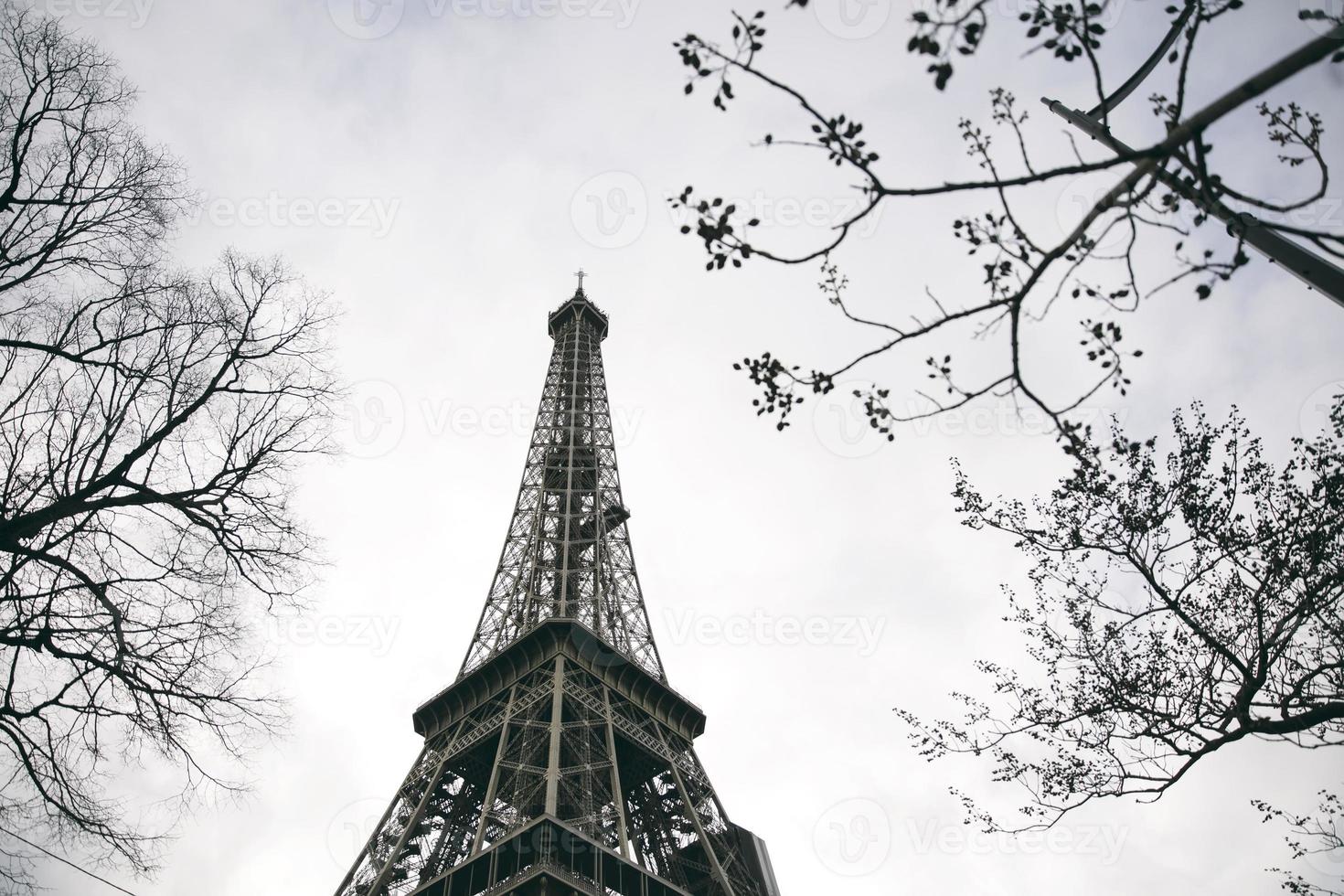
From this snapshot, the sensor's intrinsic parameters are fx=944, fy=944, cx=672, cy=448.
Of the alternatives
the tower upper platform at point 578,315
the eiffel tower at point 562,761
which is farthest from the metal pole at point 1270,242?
the tower upper platform at point 578,315

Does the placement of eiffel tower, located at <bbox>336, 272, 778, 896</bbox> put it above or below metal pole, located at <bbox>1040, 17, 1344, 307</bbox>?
above

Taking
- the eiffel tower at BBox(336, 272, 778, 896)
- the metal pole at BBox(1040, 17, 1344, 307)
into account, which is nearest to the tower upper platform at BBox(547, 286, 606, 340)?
the eiffel tower at BBox(336, 272, 778, 896)

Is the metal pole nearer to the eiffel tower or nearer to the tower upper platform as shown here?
the eiffel tower

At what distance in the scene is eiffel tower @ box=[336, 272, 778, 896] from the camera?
32312 mm

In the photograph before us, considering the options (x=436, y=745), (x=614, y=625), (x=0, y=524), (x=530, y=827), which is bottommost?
(x=0, y=524)

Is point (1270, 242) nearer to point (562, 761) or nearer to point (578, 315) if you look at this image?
point (562, 761)

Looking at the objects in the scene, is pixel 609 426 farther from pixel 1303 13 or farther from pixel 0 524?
pixel 1303 13

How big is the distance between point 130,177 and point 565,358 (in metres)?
61.9

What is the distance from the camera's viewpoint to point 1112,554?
12.7 meters

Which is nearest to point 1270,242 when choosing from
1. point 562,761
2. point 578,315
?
point 562,761

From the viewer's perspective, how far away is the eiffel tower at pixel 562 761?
32.3 metres

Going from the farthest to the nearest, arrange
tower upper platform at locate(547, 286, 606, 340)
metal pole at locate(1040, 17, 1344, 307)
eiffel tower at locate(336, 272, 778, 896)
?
tower upper platform at locate(547, 286, 606, 340) < eiffel tower at locate(336, 272, 778, 896) < metal pole at locate(1040, 17, 1344, 307)

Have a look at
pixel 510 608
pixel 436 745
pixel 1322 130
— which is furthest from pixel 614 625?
pixel 1322 130

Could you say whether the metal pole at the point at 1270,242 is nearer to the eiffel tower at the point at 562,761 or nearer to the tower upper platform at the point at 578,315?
the eiffel tower at the point at 562,761
